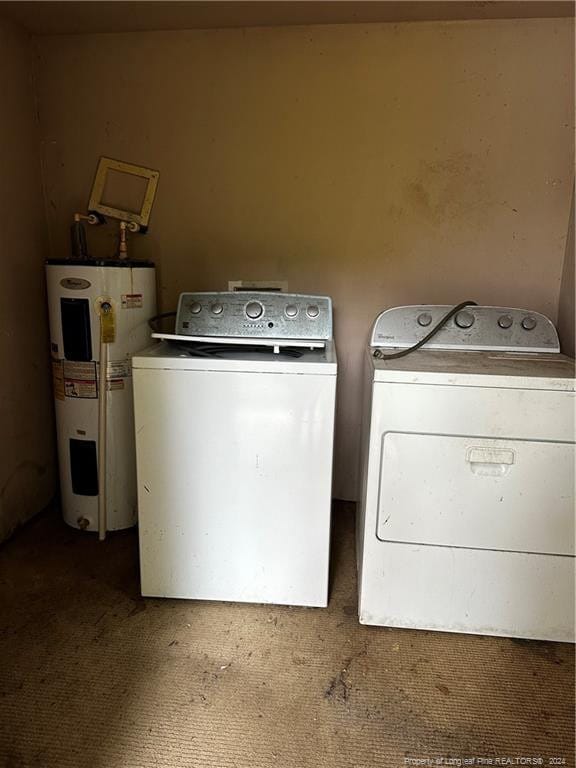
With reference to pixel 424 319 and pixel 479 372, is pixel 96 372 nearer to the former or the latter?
pixel 424 319

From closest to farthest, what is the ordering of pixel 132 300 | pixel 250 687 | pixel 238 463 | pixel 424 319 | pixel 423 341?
pixel 250 687, pixel 238 463, pixel 423 341, pixel 424 319, pixel 132 300

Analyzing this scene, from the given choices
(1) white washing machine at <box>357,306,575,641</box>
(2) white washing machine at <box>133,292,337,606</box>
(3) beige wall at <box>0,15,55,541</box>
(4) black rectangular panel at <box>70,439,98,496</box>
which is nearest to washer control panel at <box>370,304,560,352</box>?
(1) white washing machine at <box>357,306,575,641</box>

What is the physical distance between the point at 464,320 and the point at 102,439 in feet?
4.59

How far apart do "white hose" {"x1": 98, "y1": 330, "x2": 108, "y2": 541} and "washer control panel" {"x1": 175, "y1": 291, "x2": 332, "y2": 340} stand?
39cm

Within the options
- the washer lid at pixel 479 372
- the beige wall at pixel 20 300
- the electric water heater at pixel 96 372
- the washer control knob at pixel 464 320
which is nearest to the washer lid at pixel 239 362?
the washer lid at pixel 479 372

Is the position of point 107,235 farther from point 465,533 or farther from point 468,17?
point 465,533

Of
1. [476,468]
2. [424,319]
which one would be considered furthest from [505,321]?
[476,468]

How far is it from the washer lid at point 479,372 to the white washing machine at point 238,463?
179mm

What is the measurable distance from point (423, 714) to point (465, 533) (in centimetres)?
46

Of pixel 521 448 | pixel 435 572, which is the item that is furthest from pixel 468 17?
pixel 435 572

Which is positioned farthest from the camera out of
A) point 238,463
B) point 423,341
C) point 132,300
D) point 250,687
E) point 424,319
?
point 132,300

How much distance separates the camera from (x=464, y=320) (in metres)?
1.59

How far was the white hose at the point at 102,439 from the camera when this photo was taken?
5.63 feet

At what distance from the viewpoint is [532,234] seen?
5.95 feet
